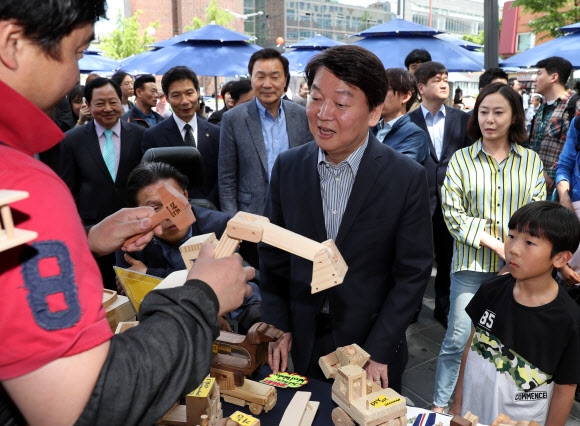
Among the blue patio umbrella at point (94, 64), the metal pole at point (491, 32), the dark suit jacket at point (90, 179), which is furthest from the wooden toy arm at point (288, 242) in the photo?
the blue patio umbrella at point (94, 64)

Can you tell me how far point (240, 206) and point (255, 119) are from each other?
711 millimetres

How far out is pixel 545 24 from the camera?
14188 millimetres

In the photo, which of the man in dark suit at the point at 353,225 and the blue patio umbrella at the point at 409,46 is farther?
the blue patio umbrella at the point at 409,46

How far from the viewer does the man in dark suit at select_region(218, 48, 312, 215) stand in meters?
3.90

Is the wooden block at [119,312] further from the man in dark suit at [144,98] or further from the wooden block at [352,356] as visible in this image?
the man in dark suit at [144,98]

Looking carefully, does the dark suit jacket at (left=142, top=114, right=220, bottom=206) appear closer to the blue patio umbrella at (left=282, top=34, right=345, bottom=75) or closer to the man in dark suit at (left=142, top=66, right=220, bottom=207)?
the man in dark suit at (left=142, top=66, right=220, bottom=207)

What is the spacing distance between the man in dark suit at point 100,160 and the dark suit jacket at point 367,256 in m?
2.24

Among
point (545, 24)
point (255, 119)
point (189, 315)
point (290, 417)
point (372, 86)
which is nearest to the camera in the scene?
point (189, 315)

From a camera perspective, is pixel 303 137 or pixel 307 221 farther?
pixel 303 137

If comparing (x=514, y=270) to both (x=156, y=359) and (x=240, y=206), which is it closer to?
(x=156, y=359)

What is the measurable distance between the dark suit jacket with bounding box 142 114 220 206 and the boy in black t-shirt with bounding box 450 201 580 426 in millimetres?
2622

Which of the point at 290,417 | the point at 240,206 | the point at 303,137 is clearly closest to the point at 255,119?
the point at 303,137

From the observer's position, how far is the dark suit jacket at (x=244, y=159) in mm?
3895

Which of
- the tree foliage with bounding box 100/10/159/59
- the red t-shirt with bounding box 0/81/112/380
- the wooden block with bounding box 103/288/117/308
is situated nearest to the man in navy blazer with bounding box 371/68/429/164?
the wooden block with bounding box 103/288/117/308
